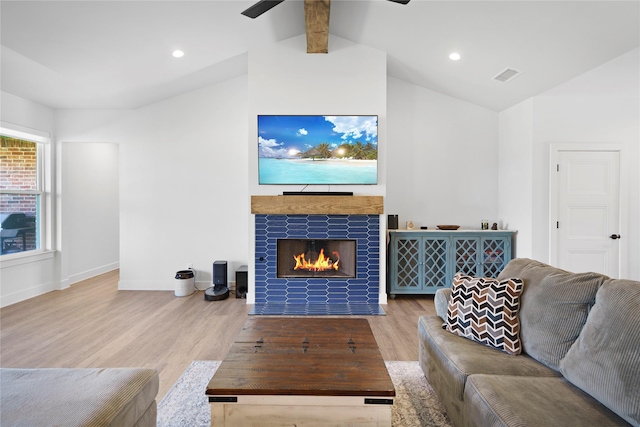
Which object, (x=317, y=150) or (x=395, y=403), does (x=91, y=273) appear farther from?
(x=395, y=403)

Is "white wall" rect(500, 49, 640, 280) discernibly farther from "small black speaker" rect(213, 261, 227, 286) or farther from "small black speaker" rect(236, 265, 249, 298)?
"small black speaker" rect(213, 261, 227, 286)

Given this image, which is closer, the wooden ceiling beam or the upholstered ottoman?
the upholstered ottoman

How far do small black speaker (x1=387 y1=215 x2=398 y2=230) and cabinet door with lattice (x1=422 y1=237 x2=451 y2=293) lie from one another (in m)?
0.42

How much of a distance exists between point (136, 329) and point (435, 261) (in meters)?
3.65

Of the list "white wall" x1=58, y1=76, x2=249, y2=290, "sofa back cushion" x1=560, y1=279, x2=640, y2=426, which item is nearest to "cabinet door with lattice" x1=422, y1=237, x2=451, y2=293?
"white wall" x1=58, y1=76, x2=249, y2=290

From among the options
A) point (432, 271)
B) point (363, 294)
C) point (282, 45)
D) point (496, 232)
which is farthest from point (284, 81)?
point (496, 232)

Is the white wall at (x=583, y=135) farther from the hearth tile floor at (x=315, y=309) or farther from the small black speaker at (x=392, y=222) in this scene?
the hearth tile floor at (x=315, y=309)

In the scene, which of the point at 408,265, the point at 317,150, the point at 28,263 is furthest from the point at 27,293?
the point at 408,265

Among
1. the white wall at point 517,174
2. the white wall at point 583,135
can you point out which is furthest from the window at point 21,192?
the white wall at point 583,135

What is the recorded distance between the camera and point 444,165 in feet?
16.1

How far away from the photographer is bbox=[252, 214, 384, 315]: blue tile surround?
13.5ft

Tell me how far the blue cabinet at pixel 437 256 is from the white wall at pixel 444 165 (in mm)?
478

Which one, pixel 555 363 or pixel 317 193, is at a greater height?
pixel 317 193

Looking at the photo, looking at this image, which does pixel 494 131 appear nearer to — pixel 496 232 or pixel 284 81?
pixel 496 232
